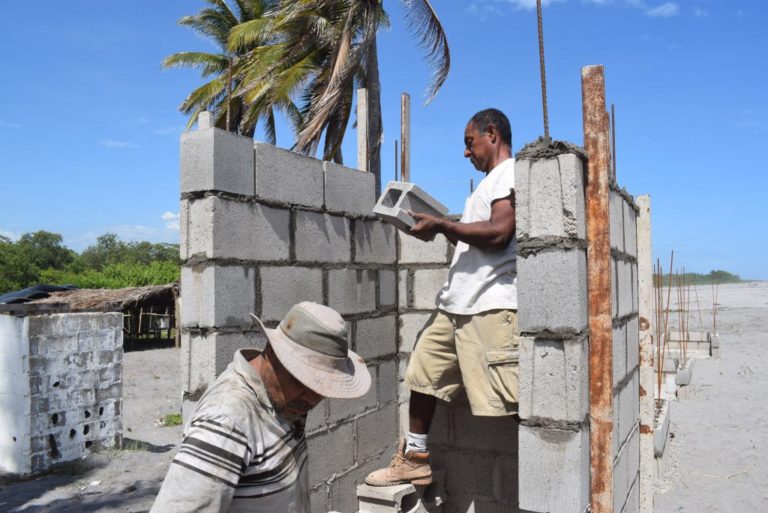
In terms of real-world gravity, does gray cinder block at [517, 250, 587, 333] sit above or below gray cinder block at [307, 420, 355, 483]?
above

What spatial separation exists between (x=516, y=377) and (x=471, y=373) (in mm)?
306

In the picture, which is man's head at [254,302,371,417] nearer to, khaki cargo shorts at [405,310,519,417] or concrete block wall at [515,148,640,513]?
concrete block wall at [515,148,640,513]

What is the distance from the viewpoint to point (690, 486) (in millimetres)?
6320

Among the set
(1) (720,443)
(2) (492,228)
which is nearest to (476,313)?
(2) (492,228)

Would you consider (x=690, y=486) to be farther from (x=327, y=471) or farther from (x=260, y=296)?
(x=260, y=296)

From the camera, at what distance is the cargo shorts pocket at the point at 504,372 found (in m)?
2.88

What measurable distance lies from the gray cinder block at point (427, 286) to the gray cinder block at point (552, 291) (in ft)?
4.81

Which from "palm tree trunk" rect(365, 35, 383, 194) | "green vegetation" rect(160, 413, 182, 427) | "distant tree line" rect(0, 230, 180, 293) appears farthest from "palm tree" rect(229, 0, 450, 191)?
"distant tree line" rect(0, 230, 180, 293)

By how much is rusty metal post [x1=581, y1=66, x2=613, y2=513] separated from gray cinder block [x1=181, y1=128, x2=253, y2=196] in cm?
155

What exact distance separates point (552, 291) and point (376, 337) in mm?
1666

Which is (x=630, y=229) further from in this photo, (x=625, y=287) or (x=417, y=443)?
(x=417, y=443)

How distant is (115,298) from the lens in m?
18.4

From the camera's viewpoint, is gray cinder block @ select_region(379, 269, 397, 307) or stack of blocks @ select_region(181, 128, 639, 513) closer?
stack of blocks @ select_region(181, 128, 639, 513)

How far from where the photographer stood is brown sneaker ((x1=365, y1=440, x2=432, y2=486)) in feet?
11.3
